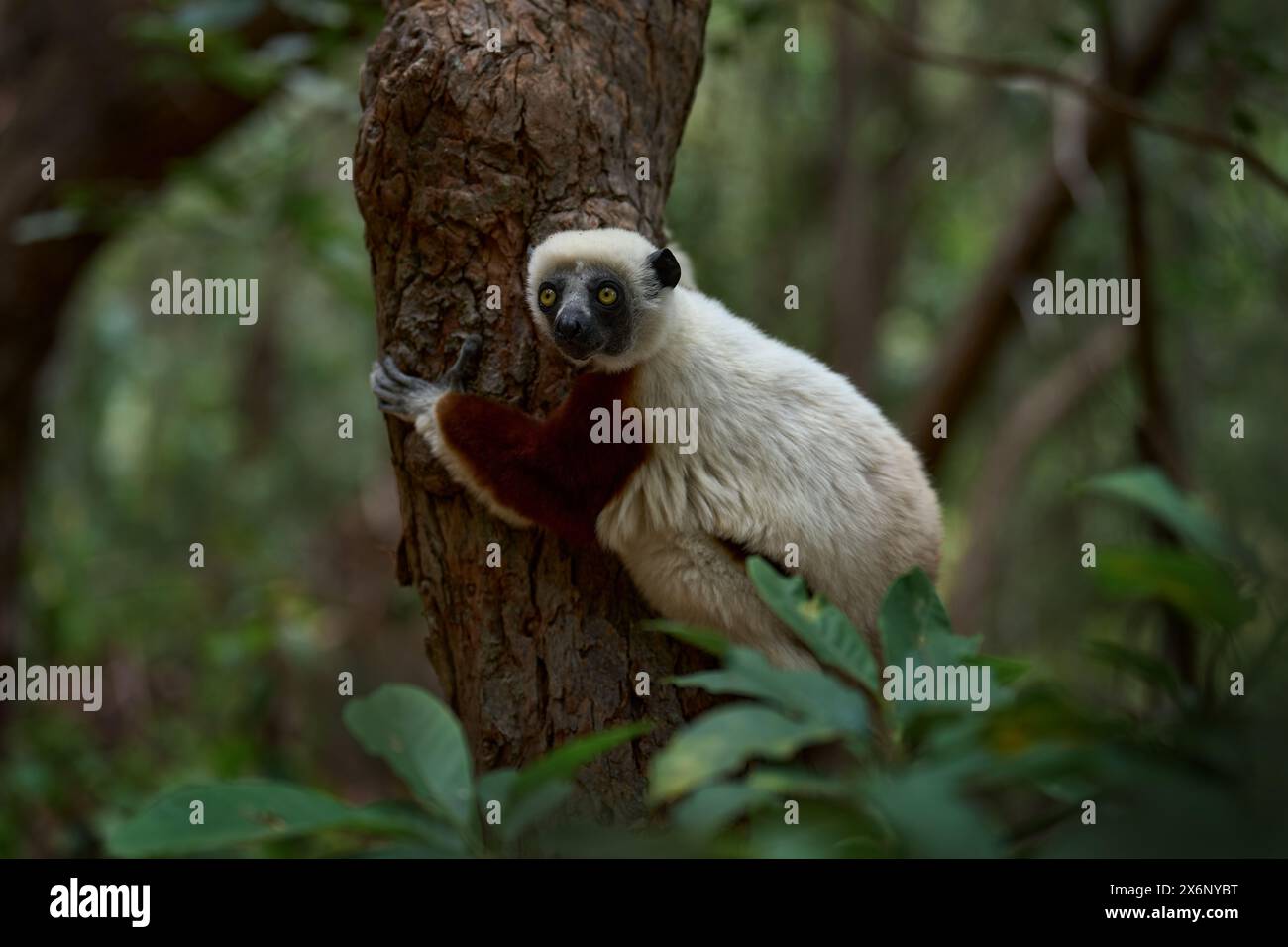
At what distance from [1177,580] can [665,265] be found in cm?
232

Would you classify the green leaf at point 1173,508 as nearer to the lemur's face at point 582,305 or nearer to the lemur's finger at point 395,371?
the lemur's face at point 582,305

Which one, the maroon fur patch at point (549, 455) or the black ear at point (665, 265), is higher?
the black ear at point (665, 265)

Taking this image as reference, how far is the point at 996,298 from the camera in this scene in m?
7.77

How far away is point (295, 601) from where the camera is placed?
7586mm

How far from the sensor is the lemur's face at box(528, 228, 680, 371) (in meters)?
3.31

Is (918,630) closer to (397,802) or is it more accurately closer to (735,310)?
(397,802)

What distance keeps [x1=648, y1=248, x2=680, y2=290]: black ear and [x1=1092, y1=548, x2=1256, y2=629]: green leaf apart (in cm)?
221

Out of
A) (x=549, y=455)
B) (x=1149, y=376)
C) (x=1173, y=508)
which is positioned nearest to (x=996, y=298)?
(x=1149, y=376)

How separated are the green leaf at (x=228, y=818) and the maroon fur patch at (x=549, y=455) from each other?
163cm

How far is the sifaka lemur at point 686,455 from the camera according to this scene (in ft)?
10.8

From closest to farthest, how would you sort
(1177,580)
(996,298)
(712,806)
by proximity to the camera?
1. (712,806)
2. (1177,580)
3. (996,298)

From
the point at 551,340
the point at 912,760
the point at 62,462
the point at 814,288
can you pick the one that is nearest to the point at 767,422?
the point at 551,340

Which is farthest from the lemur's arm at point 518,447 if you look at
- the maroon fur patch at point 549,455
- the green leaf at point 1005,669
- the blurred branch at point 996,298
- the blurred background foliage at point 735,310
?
the blurred branch at point 996,298
